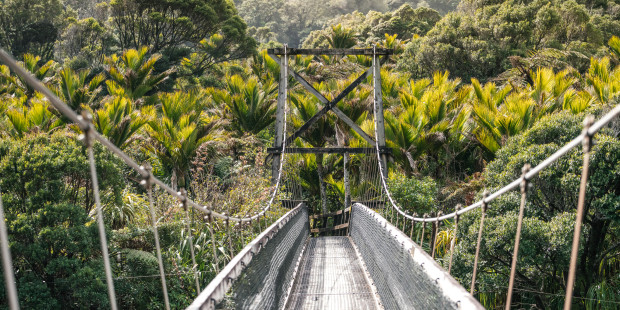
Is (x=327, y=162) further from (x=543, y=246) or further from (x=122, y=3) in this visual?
(x=122, y=3)

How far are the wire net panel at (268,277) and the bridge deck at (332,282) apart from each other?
5.9 inches

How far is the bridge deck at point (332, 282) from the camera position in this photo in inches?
158

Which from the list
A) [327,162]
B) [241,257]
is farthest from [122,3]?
[241,257]

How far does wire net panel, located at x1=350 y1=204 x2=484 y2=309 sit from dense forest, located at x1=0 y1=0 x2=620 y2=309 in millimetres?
1276

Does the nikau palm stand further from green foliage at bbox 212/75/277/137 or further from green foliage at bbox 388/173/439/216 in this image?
green foliage at bbox 388/173/439/216

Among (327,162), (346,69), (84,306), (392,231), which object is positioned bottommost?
(84,306)

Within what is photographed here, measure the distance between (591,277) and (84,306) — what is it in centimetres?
535

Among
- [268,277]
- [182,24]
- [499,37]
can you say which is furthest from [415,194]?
[182,24]

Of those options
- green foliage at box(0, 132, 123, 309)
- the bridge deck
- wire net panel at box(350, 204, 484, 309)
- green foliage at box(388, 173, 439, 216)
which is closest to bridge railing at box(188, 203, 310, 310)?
the bridge deck

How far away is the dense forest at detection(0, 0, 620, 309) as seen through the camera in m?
4.89

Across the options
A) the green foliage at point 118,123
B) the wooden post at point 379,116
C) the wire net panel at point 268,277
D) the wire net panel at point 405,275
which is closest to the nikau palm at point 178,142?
the green foliage at point 118,123

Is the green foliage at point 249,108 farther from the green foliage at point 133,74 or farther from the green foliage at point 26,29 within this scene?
the green foliage at point 26,29

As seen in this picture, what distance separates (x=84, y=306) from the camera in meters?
4.93

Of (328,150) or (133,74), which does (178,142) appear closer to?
(328,150)
